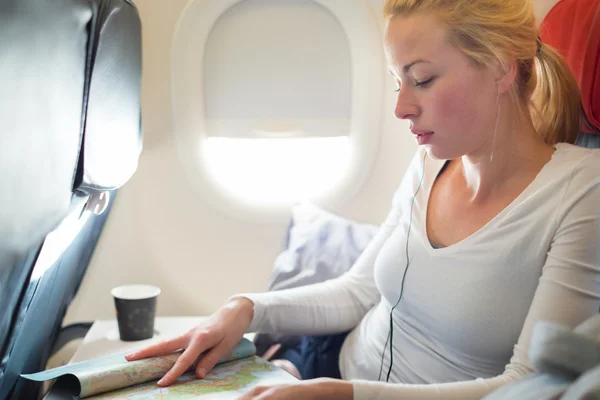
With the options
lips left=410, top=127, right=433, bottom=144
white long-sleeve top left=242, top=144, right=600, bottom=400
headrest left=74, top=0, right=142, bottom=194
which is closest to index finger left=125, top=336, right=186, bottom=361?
white long-sleeve top left=242, top=144, right=600, bottom=400

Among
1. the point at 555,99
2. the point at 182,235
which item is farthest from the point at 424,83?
the point at 182,235

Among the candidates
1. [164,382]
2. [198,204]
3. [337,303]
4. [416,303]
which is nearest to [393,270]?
[416,303]

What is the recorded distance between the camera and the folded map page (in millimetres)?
889

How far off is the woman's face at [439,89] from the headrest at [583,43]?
20cm

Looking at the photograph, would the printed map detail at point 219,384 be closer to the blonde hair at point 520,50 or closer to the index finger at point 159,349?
the index finger at point 159,349

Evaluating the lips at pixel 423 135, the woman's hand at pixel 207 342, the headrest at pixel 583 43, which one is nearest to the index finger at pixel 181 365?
the woman's hand at pixel 207 342

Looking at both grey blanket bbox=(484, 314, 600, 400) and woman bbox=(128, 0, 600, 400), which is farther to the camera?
woman bbox=(128, 0, 600, 400)

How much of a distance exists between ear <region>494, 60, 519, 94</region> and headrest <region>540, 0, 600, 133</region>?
17 cm

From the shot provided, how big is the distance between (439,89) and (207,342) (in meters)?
0.56

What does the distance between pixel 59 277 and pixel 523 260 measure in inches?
33.4

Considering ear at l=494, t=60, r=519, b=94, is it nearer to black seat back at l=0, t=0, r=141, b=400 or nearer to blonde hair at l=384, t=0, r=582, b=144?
blonde hair at l=384, t=0, r=582, b=144

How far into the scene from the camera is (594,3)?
1049 millimetres

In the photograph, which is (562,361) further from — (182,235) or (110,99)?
(182,235)

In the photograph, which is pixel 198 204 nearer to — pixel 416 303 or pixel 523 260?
pixel 416 303
